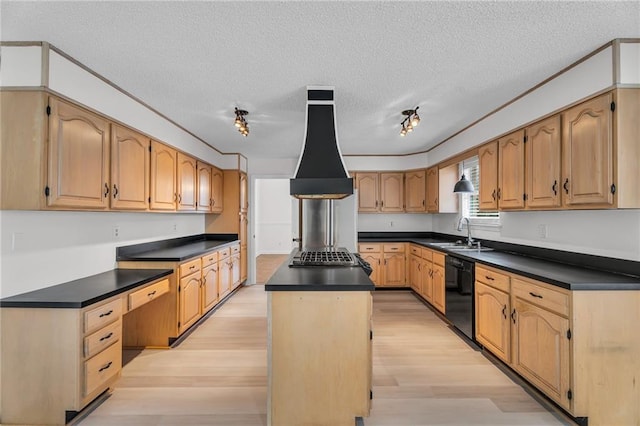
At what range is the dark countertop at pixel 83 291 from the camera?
75.3 inches

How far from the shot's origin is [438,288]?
400 cm

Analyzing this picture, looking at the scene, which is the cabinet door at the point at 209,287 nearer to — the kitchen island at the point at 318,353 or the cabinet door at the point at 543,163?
the kitchen island at the point at 318,353

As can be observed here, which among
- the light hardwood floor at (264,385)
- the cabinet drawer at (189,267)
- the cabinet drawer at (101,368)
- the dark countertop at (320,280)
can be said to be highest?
the dark countertop at (320,280)

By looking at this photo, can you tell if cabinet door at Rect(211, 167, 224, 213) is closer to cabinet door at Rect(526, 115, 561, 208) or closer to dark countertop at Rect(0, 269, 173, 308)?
dark countertop at Rect(0, 269, 173, 308)

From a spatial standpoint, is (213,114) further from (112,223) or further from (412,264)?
(412,264)

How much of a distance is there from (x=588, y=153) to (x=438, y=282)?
231 cm

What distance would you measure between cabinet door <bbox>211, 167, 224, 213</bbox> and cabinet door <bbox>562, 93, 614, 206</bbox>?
4367mm

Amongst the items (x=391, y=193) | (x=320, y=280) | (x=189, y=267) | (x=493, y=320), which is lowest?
(x=493, y=320)

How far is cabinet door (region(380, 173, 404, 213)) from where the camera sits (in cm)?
552

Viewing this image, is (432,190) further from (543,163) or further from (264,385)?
(264,385)

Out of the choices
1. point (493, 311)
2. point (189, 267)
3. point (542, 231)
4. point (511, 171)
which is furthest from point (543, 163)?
point (189, 267)

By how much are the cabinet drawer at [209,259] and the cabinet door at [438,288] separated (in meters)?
2.98

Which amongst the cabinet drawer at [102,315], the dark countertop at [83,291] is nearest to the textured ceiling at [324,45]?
the dark countertop at [83,291]

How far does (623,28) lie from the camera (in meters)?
1.81
